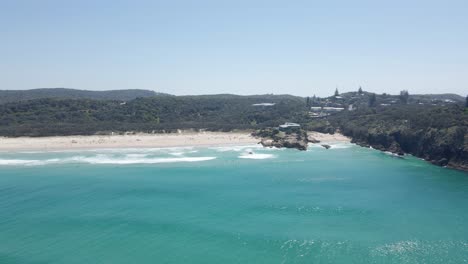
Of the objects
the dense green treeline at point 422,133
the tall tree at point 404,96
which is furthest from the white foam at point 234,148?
the tall tree at point 404,96

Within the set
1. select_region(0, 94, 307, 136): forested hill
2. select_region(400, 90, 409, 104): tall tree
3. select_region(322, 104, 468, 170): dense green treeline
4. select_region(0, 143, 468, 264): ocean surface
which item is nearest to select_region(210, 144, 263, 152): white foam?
select_region(0, 143, 468, 264): ocean surface

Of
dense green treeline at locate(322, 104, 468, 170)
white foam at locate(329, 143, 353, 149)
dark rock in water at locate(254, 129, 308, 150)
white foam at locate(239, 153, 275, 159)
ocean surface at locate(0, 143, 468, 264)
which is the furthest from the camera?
white foam at locate(329, 143, 353, 149)

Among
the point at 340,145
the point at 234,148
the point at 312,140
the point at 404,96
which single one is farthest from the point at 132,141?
the point at 404,96

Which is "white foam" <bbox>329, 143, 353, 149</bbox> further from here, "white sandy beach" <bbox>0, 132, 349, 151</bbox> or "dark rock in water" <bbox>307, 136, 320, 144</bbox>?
"white sandy beach" <bbox>0, 132, 349, 151</bbox>

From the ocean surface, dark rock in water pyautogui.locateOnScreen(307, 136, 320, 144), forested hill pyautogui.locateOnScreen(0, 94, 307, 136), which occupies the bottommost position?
the ocean surface

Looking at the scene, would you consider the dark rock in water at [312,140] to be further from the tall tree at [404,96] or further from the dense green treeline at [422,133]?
the tall tree at [404,96]

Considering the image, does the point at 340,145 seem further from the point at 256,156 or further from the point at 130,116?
the point at 130,116

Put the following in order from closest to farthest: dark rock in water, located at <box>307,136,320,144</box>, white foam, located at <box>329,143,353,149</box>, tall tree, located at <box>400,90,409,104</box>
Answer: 1. white foam, located at <box>329,143,353,149</box>
2. dark rock in water, located at <box>307,136,320,144</box>
3. tall tree, located at <box>400,90,409,104</box>
